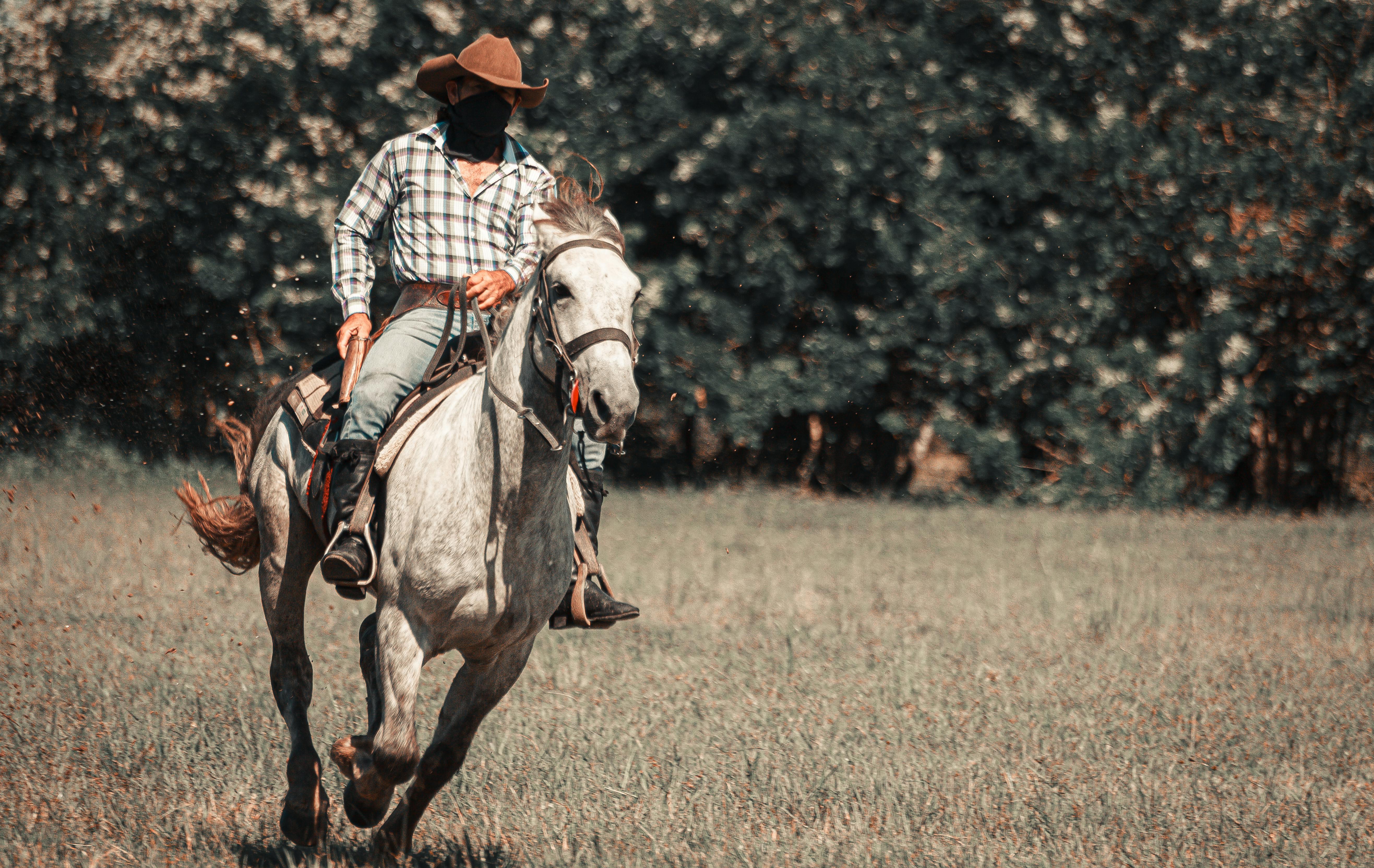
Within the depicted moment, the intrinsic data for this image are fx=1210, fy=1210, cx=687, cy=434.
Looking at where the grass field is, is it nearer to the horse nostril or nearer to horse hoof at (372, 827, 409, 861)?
horse hoof at (372, 827, 409, 861)

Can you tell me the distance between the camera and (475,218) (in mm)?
5207

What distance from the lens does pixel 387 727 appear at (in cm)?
427

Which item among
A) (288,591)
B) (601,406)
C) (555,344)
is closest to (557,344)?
(555,344)

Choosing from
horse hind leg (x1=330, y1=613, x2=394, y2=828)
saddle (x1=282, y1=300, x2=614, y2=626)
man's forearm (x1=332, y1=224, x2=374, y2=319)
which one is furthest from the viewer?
man's forearm (x1=332, y1=224, x2=374, y2=319)

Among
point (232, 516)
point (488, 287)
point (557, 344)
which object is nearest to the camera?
point (557, 344)

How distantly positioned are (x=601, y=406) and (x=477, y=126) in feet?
7.19

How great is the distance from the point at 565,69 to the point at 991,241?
7071 millimetres

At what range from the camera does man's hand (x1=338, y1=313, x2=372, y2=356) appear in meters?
5.22

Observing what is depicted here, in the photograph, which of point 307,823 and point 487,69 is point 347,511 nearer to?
point 307,823

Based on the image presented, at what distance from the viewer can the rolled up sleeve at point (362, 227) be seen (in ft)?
17.3

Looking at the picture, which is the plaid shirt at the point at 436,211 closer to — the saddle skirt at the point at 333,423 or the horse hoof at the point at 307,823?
the saddle skirt at the point at 333,423

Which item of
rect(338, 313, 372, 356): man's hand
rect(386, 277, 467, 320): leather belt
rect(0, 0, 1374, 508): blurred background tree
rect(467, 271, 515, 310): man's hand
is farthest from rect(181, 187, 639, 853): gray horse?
rect(0, 0, 1374, 508): blurred background tree

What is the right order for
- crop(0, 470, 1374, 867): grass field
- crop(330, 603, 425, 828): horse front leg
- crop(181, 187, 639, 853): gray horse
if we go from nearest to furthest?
crop(181, 187, 639, 853): gray horse → crop(330, 603, 425, 828): horse front leg → crop(0, 470, 1374, 867): grass field

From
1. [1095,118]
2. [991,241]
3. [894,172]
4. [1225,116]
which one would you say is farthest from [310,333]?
[1225,116]
